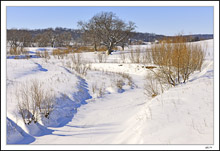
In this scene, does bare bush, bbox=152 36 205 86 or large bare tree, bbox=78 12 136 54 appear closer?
bare bush, bbox=152 36 205 86

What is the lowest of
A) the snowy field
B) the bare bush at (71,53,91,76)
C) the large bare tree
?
the snowy field

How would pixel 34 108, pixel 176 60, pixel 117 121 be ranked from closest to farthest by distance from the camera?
pixel 117 121 < pixel 34 108 < pixel 176 60

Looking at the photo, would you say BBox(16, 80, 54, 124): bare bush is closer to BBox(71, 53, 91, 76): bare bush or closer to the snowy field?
the snowy field

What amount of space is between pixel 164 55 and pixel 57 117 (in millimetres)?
5505

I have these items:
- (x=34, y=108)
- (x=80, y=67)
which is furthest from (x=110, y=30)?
(x=34, y=108)

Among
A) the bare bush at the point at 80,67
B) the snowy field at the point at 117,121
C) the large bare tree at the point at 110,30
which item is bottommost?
the snowy field at the point at 117,121

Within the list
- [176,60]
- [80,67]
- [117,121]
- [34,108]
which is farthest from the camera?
[80,67]

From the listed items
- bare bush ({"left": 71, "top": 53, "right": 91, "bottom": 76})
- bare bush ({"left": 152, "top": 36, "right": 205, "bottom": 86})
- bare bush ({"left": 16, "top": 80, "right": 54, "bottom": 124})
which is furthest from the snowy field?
bare bush ({"left": 71, "top": 53, "right": 91, "bottom": 76})

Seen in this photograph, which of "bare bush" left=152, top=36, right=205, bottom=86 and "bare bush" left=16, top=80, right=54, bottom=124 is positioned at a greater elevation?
"bare bush" left=152, top=36, right=205, bottom=86

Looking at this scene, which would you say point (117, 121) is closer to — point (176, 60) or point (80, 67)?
point (176, 60)

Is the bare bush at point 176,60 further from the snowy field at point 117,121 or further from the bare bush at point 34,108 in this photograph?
the bare bush at point 34,108

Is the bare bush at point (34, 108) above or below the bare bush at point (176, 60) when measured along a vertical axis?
below

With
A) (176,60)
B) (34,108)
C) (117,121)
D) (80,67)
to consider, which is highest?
(176,60)

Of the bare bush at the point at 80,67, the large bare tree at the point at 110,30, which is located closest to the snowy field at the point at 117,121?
the bare bush at the point at 80,67
